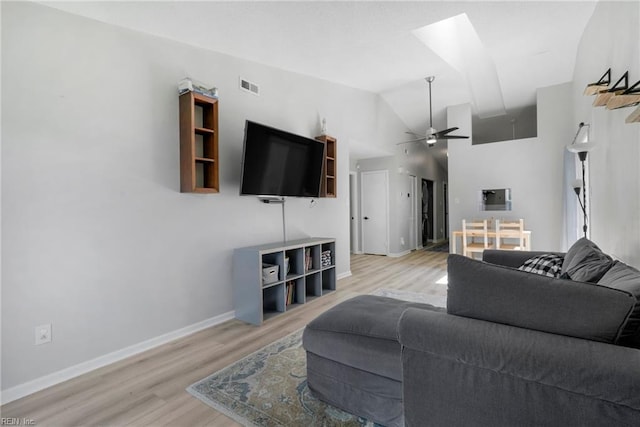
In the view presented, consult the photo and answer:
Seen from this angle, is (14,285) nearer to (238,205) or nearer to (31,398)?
(31,398)

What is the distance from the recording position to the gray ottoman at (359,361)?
1425 mm

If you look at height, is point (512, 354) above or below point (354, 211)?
below

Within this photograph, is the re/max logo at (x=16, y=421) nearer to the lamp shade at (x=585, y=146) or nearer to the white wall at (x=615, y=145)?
the white wall at (x=615, y=145)

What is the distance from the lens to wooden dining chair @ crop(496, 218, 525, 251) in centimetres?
471

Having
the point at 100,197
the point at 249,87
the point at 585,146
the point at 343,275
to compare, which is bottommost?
the point at 343,275

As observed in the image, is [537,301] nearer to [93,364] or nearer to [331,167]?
[93,364]

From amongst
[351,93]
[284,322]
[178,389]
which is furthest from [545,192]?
[178,389]

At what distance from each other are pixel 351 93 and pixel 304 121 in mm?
1345

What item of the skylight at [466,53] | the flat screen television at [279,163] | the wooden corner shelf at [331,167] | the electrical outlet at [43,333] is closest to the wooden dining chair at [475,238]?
the skylight at [466,53]

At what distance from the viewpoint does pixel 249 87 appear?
10.8 feet

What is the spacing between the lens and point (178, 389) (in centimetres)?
188

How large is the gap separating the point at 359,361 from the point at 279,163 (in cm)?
228

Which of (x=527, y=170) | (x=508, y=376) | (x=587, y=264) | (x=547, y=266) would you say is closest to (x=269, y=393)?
(x=508, y=376)

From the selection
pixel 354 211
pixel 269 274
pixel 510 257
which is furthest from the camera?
pixel 354 211
